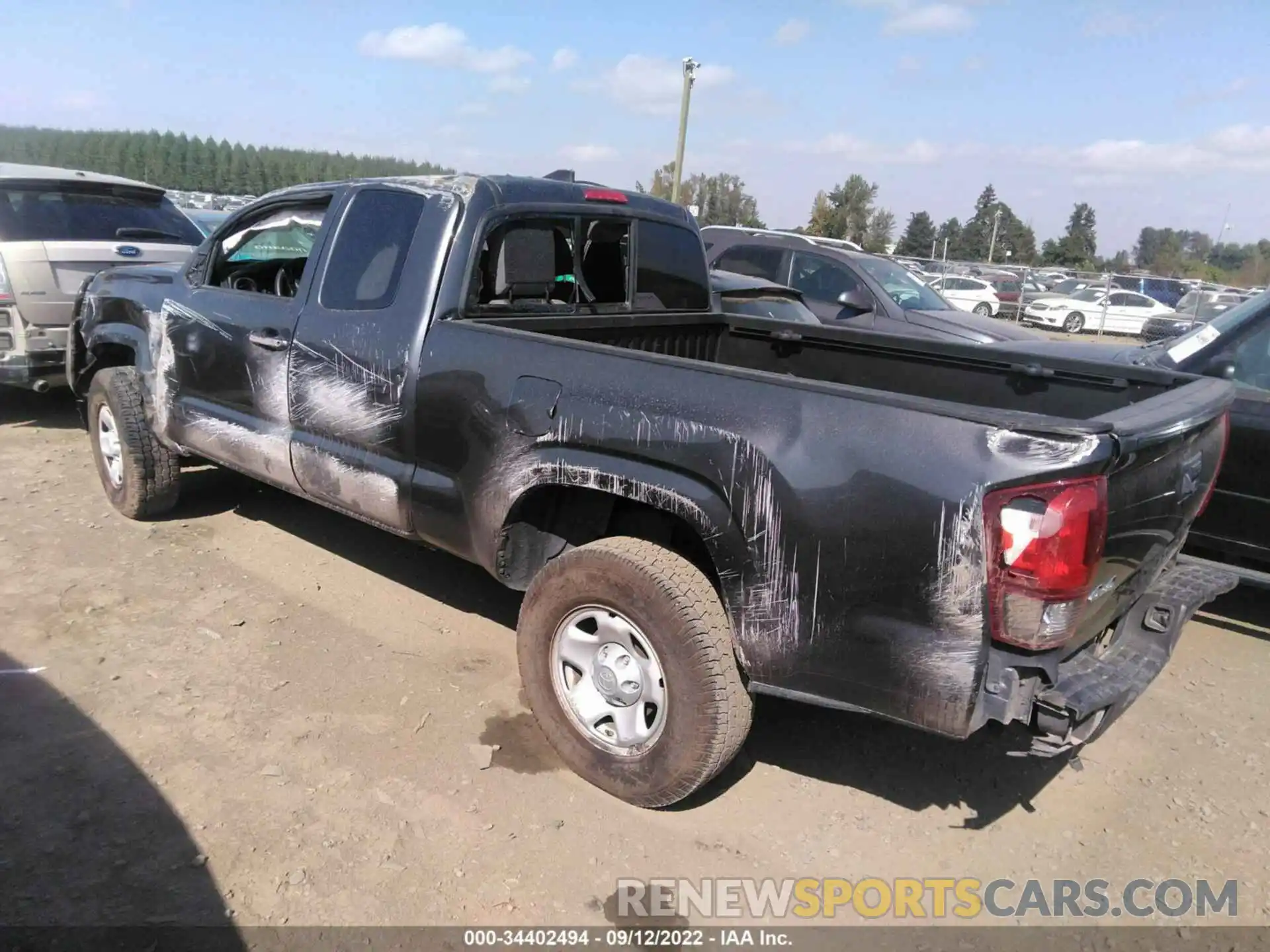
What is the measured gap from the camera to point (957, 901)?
2.73 meters

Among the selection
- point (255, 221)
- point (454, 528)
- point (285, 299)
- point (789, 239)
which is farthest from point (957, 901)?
point (789, 239)

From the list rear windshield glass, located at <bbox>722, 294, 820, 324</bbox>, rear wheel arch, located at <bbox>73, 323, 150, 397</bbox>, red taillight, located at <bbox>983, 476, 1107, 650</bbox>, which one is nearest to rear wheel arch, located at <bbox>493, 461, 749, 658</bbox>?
red taillight, located at <bbox>983, 476, 1107, 650</bbox>

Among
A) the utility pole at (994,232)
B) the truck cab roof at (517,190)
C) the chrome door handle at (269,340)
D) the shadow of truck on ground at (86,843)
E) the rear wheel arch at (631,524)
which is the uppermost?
the utility pole at (994,232)

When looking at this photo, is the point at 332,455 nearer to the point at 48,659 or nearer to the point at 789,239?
the point at 48,659

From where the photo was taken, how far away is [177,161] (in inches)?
2808

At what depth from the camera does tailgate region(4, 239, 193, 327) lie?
639 centimetres

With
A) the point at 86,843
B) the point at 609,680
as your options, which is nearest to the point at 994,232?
the point at 609,680

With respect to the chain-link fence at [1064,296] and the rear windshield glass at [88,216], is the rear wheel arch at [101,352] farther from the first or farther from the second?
the chain-link fence at [1064,296]

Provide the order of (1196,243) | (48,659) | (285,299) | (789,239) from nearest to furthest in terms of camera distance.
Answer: (48,659) < (285,299) < (789,239) < (1196,243)

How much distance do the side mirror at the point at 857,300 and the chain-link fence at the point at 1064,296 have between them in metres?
13.2

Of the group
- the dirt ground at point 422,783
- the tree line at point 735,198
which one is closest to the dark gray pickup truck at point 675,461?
the dirt ground at point 422,783

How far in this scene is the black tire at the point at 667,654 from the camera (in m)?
2.73

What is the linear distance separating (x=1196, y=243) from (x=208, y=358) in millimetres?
101446

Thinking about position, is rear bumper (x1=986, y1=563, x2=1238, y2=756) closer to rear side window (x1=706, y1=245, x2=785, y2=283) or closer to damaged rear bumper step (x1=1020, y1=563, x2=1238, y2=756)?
damaged rear bumper step (x1=1020, y1=563, x2=1238, y2=756)
